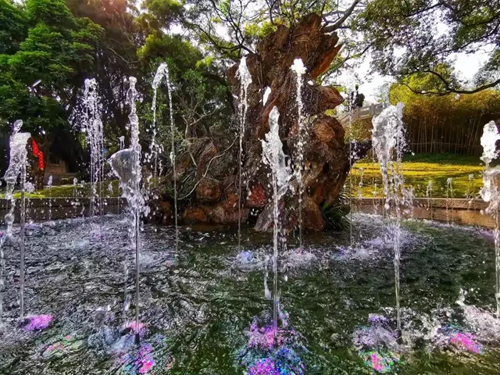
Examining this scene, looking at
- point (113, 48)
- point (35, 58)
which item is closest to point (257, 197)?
point (35, 58)

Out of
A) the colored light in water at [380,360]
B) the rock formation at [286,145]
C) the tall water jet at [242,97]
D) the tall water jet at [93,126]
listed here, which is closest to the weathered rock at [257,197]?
the rock formation at [286,145]

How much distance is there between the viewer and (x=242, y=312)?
305 centimetres

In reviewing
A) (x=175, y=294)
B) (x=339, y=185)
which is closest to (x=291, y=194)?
(x=339, y=185)

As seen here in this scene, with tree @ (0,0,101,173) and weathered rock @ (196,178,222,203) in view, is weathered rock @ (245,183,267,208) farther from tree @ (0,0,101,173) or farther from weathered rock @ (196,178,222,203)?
tree @ (0,0,101,173)

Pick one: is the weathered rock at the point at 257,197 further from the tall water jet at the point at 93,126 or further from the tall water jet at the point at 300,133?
the tall water jet at the point at 93,126

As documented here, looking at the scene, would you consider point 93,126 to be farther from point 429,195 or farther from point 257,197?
point 429,195

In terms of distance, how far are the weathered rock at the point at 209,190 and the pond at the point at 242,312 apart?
2.99 m

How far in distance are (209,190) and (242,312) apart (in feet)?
18.5

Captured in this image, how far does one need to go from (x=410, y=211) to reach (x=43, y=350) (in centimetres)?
1016

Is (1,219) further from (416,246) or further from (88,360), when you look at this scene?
(416,246)

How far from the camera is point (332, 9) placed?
13086 millimetres

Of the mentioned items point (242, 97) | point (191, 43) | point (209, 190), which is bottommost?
point (209, 190)

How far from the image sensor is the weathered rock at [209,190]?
27.9 feet

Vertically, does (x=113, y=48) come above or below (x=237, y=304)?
above
